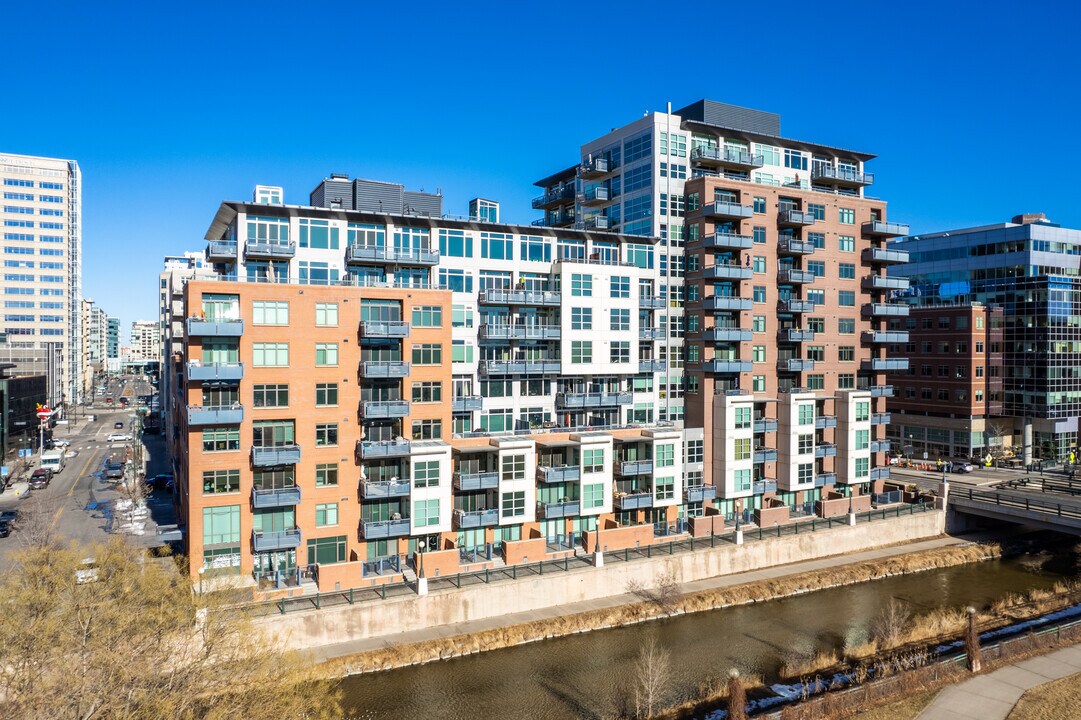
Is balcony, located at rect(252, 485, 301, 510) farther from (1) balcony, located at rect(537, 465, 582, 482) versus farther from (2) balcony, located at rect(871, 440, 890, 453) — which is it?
(2) balcony, located at rect(871, 440, 890, 453)

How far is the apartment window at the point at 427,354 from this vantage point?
52.8 meters

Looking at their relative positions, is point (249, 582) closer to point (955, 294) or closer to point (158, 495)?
point (158, 495)

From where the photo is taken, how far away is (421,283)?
183 ft

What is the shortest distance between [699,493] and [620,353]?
13.9 m

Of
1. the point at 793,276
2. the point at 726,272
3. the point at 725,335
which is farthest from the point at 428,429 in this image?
the point at 793,276

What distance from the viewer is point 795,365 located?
229 ft

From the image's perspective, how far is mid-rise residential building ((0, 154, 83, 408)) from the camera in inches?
6555

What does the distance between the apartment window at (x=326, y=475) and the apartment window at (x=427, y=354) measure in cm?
913

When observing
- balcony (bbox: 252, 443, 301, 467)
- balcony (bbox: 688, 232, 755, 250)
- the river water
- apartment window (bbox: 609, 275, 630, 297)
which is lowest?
the river water

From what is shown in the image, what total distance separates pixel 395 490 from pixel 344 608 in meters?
8.96

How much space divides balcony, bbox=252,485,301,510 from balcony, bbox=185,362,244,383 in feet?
24.2

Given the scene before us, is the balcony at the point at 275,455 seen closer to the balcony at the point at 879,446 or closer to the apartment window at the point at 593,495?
the apartment window at the point at 593,495

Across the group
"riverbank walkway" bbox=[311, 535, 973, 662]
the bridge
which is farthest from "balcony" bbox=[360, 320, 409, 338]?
the bridge

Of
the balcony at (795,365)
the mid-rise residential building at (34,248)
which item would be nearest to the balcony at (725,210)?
the balcony at (795,365)
